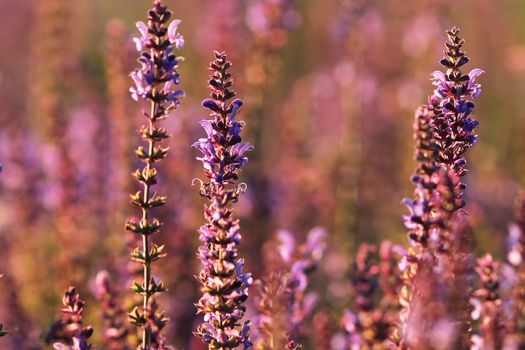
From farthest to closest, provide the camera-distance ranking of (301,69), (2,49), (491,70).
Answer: (2,49), (301,69), (491,70)

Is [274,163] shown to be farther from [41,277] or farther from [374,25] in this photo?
[41,277]

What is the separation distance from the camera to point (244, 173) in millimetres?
7227

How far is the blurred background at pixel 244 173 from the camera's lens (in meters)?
6.18

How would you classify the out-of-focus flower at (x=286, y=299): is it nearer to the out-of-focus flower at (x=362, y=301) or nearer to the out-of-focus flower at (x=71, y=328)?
the out-of-focus flower at (x=362, y=301)

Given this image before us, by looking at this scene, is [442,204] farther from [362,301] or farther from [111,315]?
[111,315]

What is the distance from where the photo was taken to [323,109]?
12.0 metres

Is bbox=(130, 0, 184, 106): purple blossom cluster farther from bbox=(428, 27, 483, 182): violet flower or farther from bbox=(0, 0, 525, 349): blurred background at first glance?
bbox=(0, 0, 525, 349): blurred background

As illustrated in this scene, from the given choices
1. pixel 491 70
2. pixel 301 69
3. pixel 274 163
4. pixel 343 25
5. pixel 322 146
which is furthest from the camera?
pixel 301 69

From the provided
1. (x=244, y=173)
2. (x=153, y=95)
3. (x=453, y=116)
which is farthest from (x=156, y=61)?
(x=244, y=173)

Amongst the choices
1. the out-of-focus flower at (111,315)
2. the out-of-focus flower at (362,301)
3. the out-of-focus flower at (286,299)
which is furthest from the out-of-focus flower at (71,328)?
the out-of-focus flower at (362,301)

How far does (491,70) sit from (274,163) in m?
3.96

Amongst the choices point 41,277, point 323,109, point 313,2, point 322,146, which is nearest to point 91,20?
point 313,2

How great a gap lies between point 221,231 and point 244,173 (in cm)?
432

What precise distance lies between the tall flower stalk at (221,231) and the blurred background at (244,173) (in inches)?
59.3
